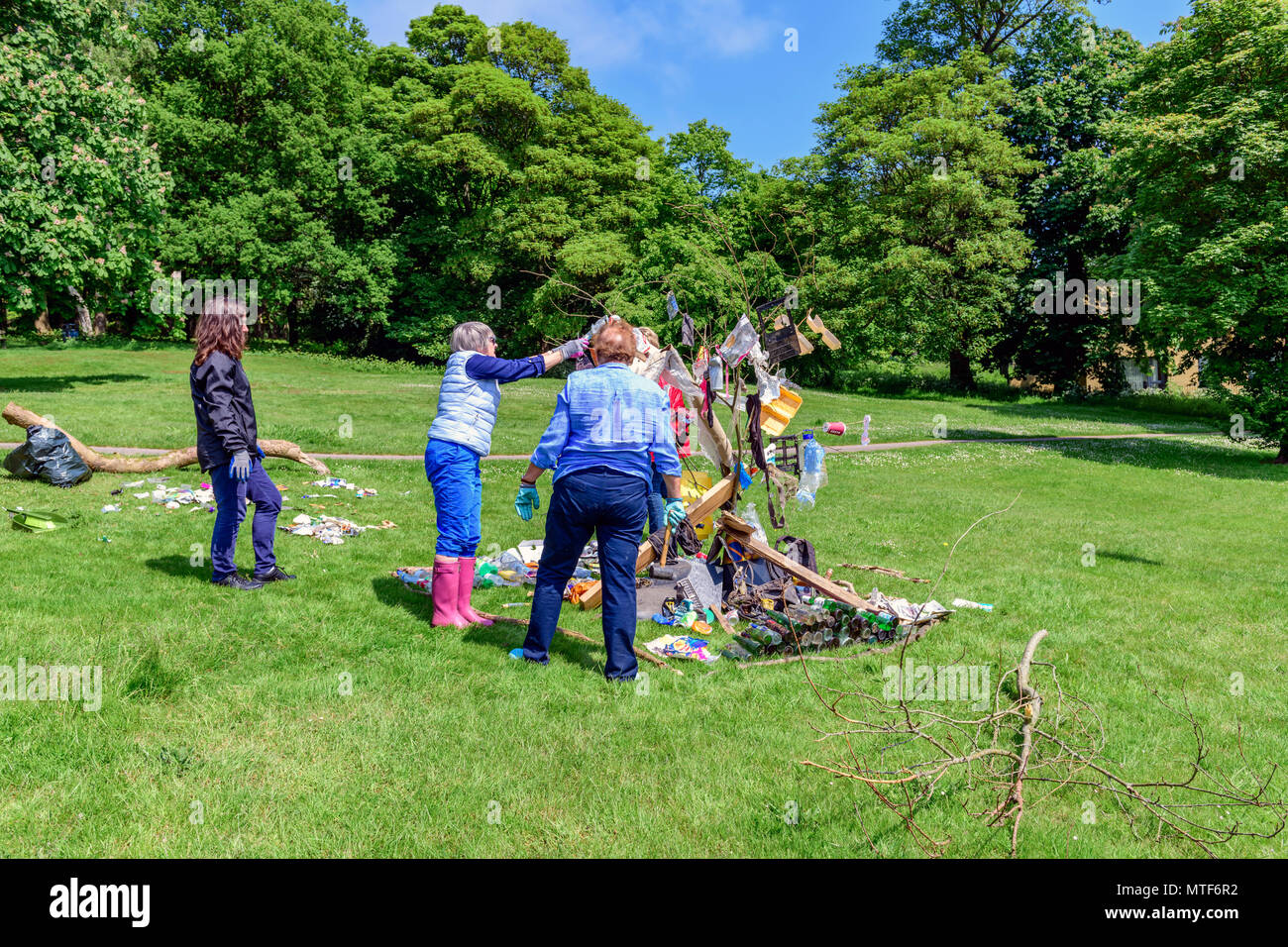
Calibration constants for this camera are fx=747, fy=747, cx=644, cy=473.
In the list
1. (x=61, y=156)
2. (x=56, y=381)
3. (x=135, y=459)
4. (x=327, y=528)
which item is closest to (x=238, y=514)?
(x=327, y=528)

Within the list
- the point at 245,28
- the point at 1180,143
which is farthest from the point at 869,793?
the point at 245,28

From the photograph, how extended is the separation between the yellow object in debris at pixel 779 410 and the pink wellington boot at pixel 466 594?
2.48 metres

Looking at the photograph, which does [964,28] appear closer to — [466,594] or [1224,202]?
[1224,202]

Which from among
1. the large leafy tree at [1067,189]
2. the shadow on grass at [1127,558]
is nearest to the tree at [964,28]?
the large leafy tree at [1067,189]

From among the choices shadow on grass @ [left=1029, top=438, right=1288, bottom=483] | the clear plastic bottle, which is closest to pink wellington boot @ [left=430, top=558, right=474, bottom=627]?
the clear plastic bottle

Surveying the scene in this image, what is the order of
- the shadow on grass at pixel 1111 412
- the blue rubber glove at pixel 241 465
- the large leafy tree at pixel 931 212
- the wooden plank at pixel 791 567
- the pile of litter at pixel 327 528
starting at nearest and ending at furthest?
the blue rubber glove at pixel 241 465, the wooden plank at pixel 791 567, the pile of litter at pixel 327 528, the shadow on grass at pixel 1111 412, the large leafy tree at pixel 931 212

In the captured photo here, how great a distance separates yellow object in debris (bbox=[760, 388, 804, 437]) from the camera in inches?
228

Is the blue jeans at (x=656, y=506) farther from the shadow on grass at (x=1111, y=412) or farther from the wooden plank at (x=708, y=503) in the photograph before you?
the shadow on grass at (x=1111, y=412)

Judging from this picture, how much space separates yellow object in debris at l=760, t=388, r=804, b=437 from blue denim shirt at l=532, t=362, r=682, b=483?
55.1 inches

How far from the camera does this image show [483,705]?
4.19 m

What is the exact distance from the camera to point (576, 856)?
296 centimetres

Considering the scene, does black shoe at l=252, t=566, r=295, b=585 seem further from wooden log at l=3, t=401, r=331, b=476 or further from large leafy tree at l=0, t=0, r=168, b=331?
large leafy tree at l=0, t=0, r=168, b=331

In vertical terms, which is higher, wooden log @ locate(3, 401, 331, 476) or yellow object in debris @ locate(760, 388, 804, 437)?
yellow object in debris @ locate(760, 388, 804, 437)

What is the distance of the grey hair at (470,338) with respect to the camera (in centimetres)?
546
